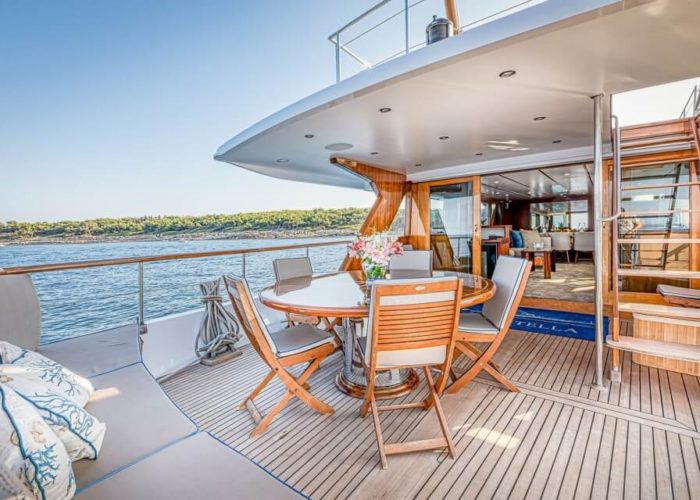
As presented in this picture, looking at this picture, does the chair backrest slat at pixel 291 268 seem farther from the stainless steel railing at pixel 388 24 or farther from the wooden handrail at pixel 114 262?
the stainless steel railing at pixel 388 24

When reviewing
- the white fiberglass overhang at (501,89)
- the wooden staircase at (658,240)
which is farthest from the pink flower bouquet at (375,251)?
the wooden staircase at (658,240)

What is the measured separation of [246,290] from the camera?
187 centimetres

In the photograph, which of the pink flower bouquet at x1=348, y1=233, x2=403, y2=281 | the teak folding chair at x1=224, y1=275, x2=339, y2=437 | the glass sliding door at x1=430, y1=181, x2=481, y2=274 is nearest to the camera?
the teak folding chair at x1=224, y1=275, x2=339, y2=437

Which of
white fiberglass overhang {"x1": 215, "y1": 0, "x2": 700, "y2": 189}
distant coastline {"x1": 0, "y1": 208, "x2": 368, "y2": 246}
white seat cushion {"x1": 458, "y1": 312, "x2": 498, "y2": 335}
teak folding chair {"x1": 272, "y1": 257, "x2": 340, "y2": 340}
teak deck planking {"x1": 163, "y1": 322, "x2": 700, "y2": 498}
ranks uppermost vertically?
white fiberglass overhang {"x1": 215, "y1": 0, "x2": 700, "y2": 189}

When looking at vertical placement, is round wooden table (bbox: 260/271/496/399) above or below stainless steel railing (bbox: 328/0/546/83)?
below

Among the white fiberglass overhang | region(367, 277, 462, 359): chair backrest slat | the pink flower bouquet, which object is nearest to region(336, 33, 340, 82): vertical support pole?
the white fiberglass overhang

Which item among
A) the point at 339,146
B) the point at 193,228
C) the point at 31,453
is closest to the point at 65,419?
the point at 31,453

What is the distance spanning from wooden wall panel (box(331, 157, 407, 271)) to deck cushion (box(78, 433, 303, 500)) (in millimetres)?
4068

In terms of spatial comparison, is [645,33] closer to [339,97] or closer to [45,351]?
[339,97]

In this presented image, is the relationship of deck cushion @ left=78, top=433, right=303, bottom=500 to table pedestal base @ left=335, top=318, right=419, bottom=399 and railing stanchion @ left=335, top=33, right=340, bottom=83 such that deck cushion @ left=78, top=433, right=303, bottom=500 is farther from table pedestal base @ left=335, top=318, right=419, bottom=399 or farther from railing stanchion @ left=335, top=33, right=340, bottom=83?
railing stanchion @ left=335, top=33, right=340, bottom=83

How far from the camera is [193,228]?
840cm

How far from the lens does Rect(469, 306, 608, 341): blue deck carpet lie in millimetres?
3654

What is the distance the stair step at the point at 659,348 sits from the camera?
7.45 ft

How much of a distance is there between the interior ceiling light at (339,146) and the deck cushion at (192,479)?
3338 millimetres
